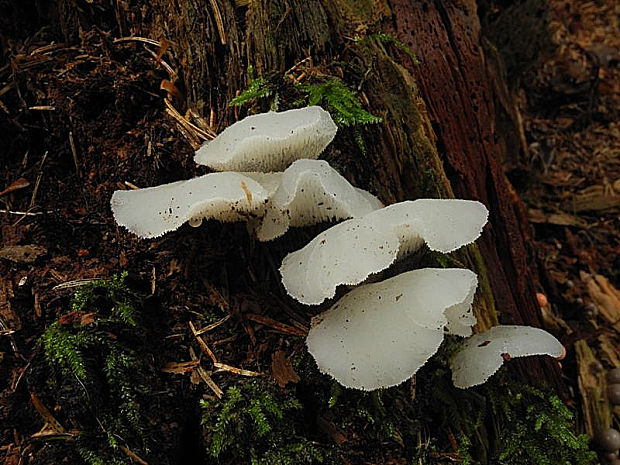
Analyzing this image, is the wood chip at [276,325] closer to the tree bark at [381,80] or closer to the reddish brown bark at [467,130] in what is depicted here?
the tree bark at [381,80]

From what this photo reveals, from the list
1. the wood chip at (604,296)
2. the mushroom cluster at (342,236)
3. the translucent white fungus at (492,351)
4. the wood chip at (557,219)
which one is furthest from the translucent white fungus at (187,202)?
the wood chip at (557,219)

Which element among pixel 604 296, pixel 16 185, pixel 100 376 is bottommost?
pixel 604 296

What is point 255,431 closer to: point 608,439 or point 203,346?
point 203,346

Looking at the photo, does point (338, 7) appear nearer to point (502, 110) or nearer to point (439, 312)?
point (439, 312)

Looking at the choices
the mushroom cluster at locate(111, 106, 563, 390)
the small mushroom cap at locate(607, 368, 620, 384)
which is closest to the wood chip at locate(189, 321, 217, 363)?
the mushroom cluster at locate(111, 106, 563, 390)

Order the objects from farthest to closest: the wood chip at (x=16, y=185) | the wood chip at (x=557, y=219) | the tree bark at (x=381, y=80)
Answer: the wood chip at (x=557, y=219)
the tree bark at (x=381, y=80)
the wood chip at (x=16, y=185)

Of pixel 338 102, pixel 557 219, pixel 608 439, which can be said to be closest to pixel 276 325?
pixel 338 102

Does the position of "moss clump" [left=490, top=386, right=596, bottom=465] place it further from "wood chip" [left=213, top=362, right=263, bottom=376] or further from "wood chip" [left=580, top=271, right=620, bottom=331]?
"wood chip" [left=580, top=271, right=620, bottom=331]
